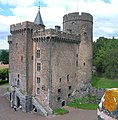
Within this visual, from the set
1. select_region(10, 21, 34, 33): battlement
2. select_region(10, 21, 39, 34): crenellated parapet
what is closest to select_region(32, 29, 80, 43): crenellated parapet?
select_region(10, 21, 39, 34): crenellated parapet

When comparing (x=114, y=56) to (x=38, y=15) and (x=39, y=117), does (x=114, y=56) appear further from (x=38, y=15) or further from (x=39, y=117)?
(x=39, y=117)

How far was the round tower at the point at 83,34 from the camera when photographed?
38.6 metres

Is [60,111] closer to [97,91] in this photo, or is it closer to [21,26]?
[97,91]

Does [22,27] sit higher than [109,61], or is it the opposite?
[22,27]

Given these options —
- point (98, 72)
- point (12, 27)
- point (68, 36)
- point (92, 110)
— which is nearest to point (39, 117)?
point (92, 110)

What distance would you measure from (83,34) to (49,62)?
10.2 m

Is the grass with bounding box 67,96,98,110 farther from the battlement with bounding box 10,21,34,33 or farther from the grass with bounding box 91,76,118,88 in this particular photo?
the battlement with bounding box 10,21,34,33

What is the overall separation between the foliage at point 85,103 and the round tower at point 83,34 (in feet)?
11.7

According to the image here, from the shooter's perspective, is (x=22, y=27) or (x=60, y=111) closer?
(x=60, y=111)

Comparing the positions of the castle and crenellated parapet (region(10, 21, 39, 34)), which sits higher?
crenellated parapet (region(10, 21, 39, 34))

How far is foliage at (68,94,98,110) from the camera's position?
113 ft

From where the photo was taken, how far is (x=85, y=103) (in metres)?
36.3

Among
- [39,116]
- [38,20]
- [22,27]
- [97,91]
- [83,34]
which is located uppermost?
[38,20]

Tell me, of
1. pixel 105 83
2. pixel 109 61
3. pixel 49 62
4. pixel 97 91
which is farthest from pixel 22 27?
pixel 109 61
